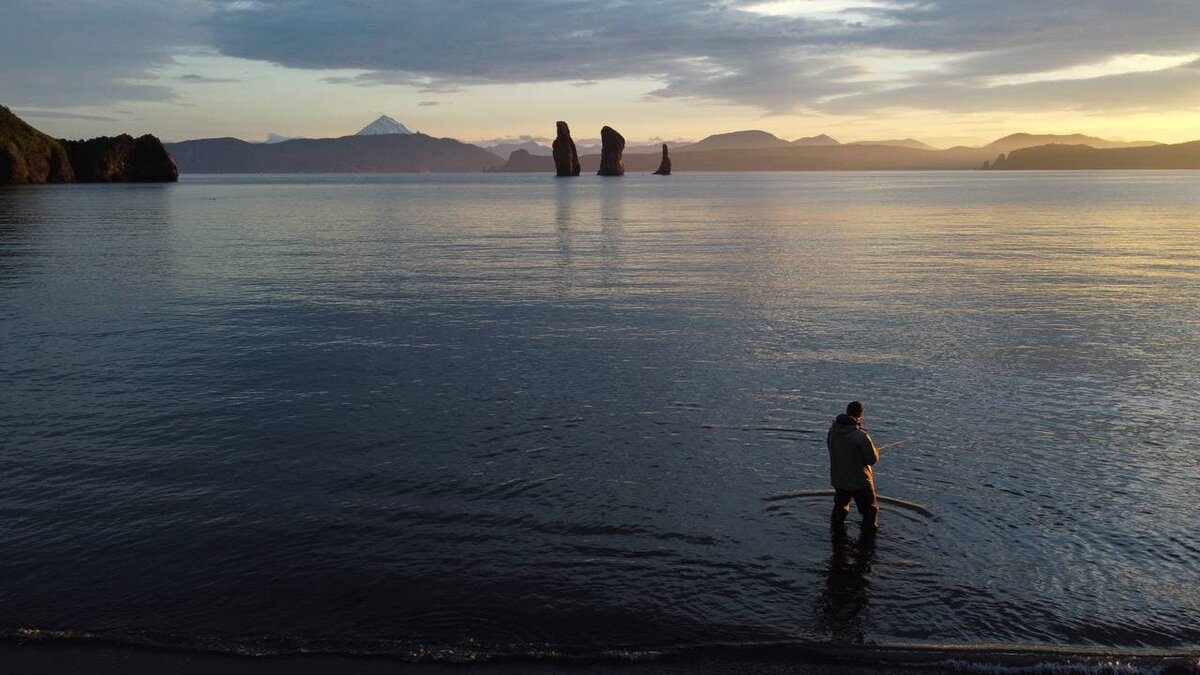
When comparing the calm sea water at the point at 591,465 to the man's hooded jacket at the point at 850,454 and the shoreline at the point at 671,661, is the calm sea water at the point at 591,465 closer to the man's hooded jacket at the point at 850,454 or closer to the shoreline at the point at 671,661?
the shoreline at the point at 671,661

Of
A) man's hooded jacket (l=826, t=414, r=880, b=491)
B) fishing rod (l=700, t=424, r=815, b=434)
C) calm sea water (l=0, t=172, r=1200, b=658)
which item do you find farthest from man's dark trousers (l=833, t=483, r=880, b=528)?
fishing rod (l=700, t=424, r=815, b=434)

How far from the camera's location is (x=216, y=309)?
33.2 metres

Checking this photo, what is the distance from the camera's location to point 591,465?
1662cm

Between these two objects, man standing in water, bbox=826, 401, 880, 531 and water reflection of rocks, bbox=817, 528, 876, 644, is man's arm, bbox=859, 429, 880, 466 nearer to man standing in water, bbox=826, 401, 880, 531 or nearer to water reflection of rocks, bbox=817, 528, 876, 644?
man standing in water, bbox=826, 401, 880, 531

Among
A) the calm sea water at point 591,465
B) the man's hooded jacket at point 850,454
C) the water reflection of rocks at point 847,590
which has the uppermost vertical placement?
the man's hooded jacket at point 850,454

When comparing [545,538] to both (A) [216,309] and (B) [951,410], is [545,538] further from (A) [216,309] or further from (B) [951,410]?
(A) [216,309]

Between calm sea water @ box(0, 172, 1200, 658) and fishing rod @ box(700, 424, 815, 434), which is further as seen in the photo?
fishing rod @ box(700, 424, 815, 434)

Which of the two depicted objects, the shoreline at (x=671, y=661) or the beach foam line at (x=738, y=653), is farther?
the beach foam line at (x=738, y=653)

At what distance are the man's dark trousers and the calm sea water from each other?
424mm

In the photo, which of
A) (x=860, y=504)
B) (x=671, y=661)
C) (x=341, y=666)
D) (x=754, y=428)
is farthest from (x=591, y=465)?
(x=341, y=666)

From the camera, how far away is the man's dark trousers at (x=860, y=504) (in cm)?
1353

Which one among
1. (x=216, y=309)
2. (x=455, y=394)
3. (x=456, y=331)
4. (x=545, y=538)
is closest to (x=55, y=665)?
(x=545, y=538)

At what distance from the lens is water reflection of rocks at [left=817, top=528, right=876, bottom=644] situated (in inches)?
434

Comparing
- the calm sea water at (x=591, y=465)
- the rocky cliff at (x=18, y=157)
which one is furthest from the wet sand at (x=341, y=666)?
the rocky cliff at (x=18, y=157)
